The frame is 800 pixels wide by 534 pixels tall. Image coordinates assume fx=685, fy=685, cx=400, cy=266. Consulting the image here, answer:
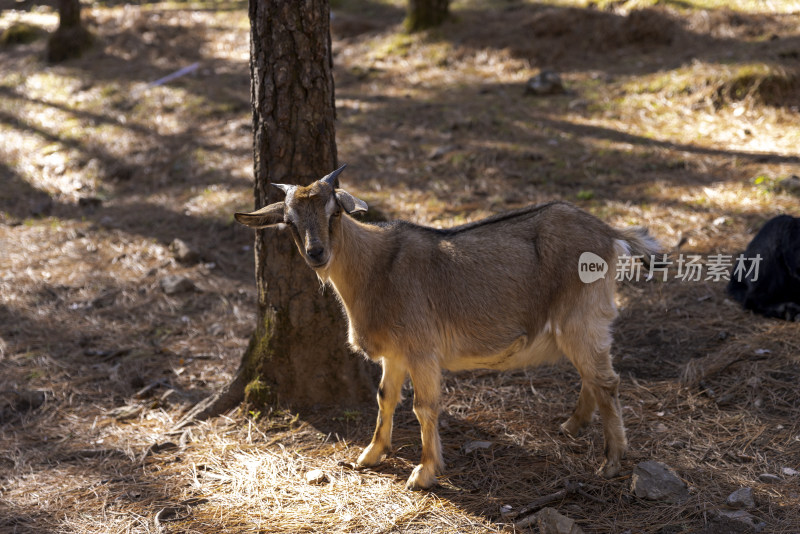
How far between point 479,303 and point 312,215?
4.55ft

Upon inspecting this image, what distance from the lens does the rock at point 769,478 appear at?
4.45 m

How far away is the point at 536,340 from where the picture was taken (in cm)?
497

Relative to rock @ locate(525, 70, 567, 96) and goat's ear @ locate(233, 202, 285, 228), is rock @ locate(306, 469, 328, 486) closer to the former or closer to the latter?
goat's ear @ locate(233, 202, 285, 228)

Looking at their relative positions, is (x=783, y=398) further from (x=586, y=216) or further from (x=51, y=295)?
(x=51, y=295)

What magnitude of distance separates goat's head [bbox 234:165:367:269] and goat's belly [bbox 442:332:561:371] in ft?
4.33

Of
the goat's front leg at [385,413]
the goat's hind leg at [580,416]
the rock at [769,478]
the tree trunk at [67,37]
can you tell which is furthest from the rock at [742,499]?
the tree trunk at [67,37]

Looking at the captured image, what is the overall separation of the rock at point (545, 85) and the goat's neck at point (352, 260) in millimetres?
7139

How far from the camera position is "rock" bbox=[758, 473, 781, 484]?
175 inches

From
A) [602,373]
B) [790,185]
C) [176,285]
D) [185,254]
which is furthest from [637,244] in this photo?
[185,254]

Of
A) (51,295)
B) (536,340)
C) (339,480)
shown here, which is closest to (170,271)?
(51,295)

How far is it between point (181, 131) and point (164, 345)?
6.12 metres

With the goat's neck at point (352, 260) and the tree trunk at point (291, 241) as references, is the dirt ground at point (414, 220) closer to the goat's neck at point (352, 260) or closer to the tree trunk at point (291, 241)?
the tree trunk at point (291, 241)

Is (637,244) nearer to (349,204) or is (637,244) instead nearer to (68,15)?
(349,204)

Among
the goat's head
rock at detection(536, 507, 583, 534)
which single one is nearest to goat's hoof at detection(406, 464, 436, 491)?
rock at detection(536, 507, 583, 534)
